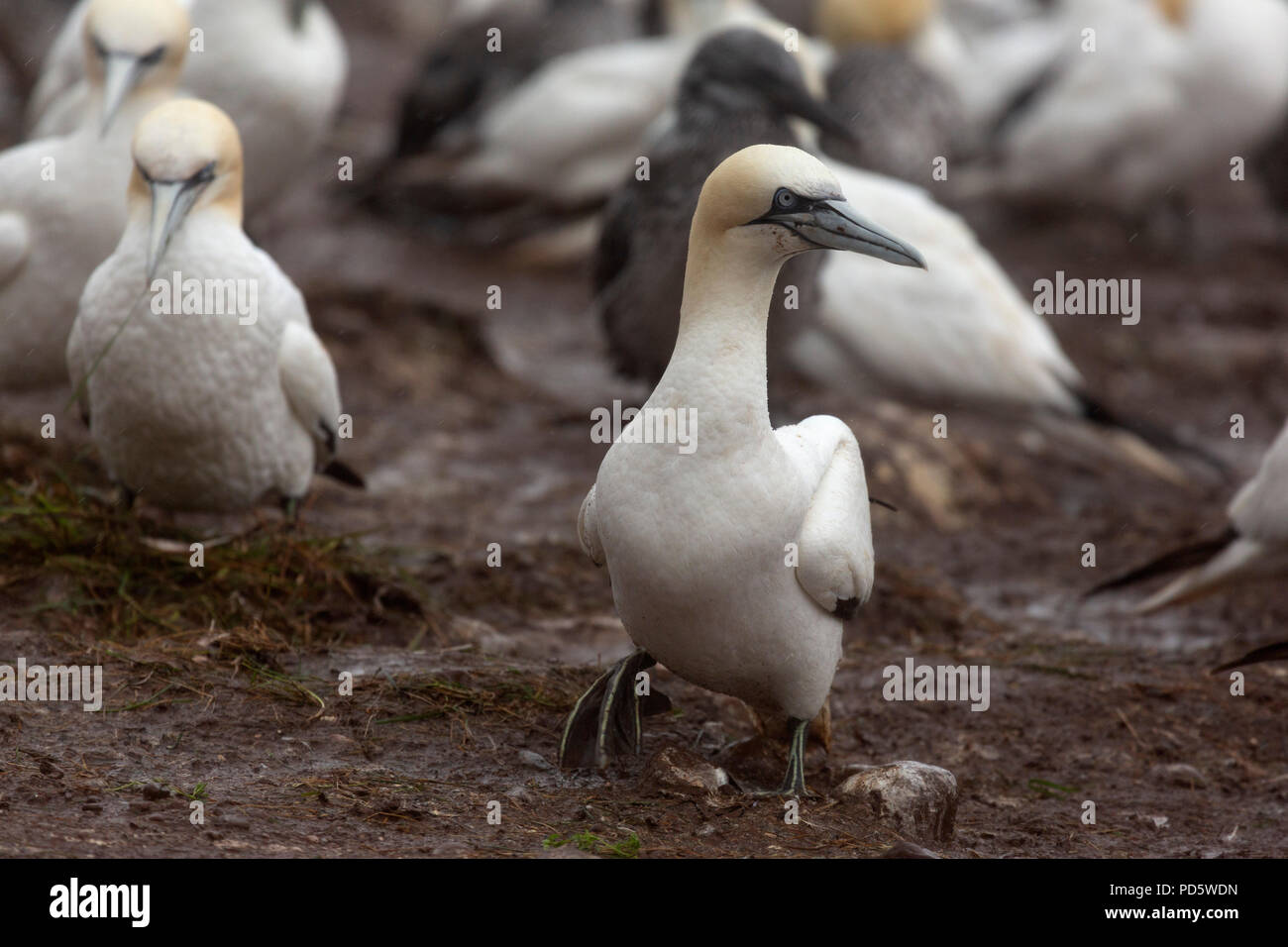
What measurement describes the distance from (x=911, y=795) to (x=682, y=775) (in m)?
0.57

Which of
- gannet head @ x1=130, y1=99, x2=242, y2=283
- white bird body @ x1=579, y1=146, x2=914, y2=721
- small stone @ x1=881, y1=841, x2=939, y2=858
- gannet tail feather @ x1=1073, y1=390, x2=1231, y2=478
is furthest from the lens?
gannet tail feather @ x1=1073, y1=390, x2=1231, y2=478

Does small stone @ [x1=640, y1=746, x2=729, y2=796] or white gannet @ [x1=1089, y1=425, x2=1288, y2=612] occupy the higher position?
white gannet @ [x1=1089, y1=425, x2=1288, y2=612]

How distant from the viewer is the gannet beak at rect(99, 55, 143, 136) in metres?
6.23

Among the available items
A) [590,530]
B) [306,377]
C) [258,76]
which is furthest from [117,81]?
[590,530]

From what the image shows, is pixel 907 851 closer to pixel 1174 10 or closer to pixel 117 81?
pixel 117 81

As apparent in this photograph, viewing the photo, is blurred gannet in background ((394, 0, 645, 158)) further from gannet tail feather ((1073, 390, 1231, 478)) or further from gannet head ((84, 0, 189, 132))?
gannet head ((84, 0, 189, 132))

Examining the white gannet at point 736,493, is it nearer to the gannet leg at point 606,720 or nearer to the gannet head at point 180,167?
the gannet leg at point 606,720

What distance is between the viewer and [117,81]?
631 cm

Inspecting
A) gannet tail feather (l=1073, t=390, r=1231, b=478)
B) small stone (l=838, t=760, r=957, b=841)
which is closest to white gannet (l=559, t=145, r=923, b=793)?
small stone (l=838, t=760, r=957, b=841)

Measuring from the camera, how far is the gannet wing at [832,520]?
161 inches

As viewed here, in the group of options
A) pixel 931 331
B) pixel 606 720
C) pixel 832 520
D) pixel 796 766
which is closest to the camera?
pixel 832 520

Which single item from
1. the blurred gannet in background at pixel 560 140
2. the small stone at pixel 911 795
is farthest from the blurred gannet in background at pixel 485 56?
the small stone at pixel 911 795

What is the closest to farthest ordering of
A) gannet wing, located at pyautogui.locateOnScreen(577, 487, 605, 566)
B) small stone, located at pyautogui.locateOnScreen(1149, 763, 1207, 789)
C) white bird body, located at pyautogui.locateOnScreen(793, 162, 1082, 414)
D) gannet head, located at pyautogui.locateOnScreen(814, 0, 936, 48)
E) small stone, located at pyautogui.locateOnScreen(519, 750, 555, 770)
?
gannet wing, located at pyautogui.locateOnScreen(577, 487, 605, 566) < small stone, located at pyautogui.locateOnScreen(519, 750, 555, 770) < small stone, located at pyautogui.locateOnScreen(1149, 763, 1207, 789) < white bird body, located at pyautogui.locateOnScreen(793, 162, 1082, 414) < gannet head, located at pyautogui.locateOnScreen(814, 0, 936, 48)
